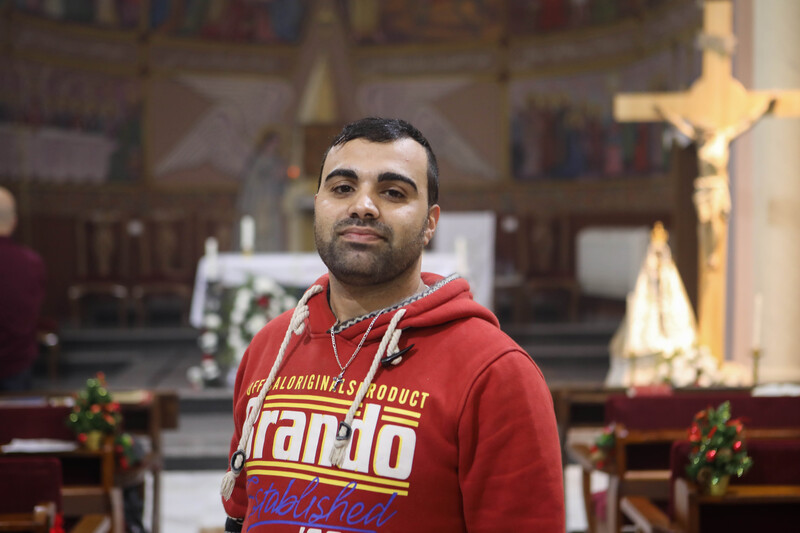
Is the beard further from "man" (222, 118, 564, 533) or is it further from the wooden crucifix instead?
the wooden crucifix

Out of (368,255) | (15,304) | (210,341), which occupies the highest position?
(368,255)

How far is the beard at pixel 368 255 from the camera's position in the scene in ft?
4.21

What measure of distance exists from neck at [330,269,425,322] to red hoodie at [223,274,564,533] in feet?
0.10

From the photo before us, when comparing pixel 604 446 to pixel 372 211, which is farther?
pixel 604 446

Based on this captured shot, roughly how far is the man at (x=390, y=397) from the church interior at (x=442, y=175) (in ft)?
9.89

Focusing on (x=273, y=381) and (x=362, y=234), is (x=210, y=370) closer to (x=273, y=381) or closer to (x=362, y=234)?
(x=273, y=381)

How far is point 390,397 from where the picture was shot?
1.26m

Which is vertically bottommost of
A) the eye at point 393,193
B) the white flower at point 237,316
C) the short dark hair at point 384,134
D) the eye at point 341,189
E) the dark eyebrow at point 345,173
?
the white flower at point 237,316

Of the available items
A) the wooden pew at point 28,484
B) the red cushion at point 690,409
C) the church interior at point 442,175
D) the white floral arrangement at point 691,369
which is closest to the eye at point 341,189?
the wooden pew at point 28,484

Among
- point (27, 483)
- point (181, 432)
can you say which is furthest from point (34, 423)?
point (181, 432)

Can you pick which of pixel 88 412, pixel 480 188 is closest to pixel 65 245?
pixel 480 188

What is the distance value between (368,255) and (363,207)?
0.07 meters

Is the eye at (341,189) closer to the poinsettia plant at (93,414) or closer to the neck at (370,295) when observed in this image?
the neck at (370,295)

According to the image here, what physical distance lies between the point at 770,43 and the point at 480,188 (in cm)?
530
